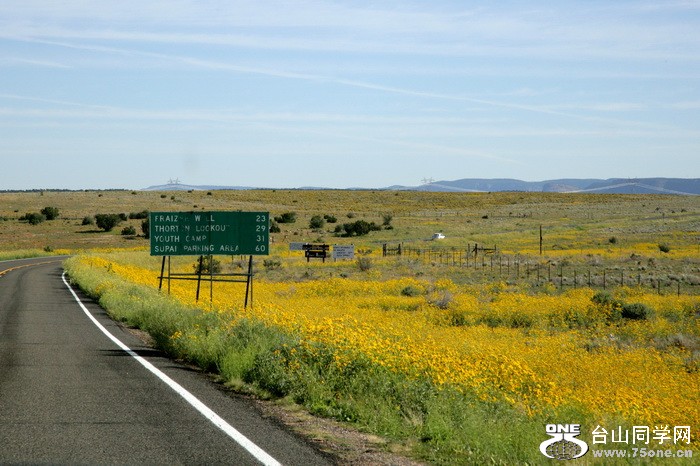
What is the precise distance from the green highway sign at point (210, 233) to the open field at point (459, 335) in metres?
1.84

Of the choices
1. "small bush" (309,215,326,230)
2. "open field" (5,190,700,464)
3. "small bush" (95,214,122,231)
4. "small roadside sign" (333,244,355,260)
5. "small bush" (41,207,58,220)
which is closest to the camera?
"open field" (5,190,700,464)

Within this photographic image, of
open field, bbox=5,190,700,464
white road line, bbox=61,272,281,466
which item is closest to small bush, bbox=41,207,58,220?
open field, bbox=5,190,700,464

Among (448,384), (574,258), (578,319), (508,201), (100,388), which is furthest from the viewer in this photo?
(508,201)

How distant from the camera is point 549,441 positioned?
8141mm

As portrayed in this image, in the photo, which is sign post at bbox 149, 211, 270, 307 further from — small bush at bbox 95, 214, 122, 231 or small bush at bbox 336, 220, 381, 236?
small bush at bbox 95, 214, 122, 231

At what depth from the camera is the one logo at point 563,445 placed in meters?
7.92

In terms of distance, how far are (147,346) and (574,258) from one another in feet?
145

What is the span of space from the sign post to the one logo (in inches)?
691

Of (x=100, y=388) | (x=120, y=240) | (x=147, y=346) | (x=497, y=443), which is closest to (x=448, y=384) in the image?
(x=497, y=443)

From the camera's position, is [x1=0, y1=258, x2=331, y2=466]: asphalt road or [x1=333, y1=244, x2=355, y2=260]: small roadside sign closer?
[x1=0, y1=258, x2=331, y2=466]: asphalt road

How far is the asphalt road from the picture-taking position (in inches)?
320

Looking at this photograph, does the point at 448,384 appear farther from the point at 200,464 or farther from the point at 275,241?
the point at 275,241

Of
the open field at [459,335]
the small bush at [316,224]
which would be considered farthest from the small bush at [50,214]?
the small bush at [316,224]

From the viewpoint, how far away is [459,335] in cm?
2400
